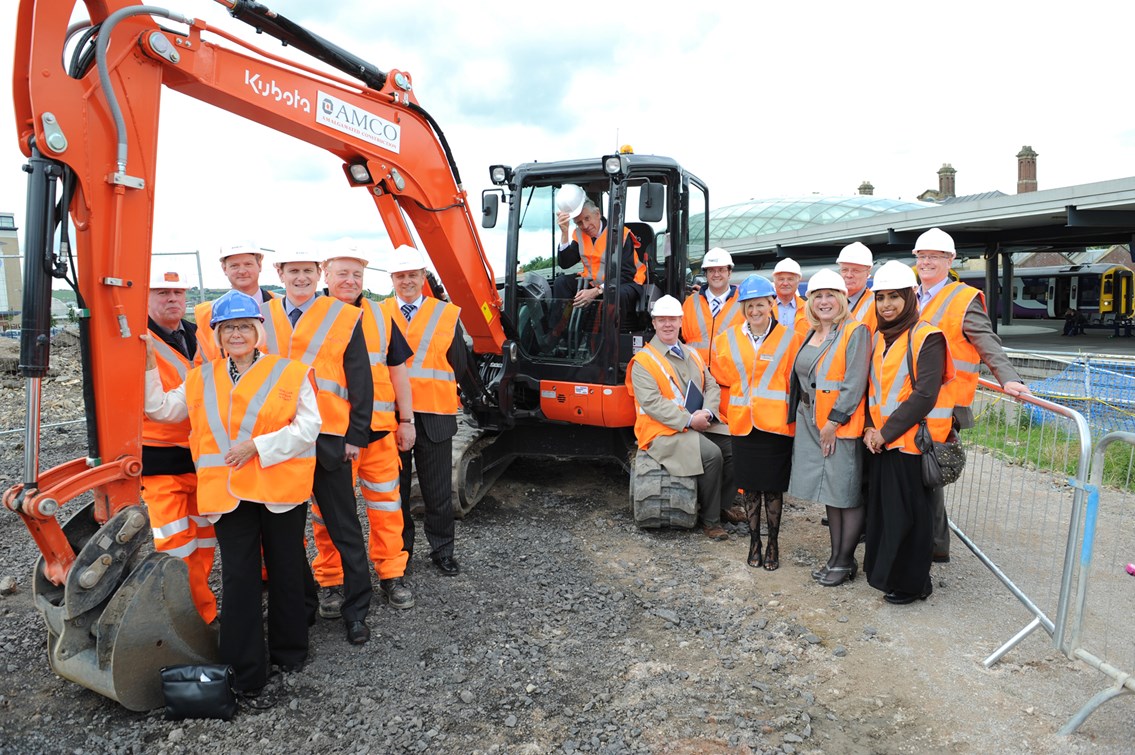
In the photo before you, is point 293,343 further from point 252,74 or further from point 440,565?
point 440,565

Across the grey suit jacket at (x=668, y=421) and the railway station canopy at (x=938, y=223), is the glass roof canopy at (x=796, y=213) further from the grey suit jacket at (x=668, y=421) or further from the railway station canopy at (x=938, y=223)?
the grey suit jacket at (x=668, y=421)

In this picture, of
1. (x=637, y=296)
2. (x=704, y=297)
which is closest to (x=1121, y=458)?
(x=704, y=297)

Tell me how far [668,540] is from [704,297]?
6.88ft

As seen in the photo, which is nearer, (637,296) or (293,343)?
(293,343)

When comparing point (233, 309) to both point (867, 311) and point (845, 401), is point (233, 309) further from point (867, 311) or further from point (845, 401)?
point (867, 311)

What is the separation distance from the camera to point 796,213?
31562 millimetres

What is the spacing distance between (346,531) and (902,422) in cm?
288

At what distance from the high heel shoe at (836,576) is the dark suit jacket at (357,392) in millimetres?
2734

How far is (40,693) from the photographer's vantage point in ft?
10.9

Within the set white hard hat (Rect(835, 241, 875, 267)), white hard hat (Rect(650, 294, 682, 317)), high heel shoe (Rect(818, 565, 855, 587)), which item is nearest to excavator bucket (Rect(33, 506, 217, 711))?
white hard hat (Rect(650, 294, 682, 317))

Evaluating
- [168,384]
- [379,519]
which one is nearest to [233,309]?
[168,384]

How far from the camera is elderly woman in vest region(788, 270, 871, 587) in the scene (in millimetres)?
4258

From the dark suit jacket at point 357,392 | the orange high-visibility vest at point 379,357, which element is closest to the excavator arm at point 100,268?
the dark suit jacket at point 357,392

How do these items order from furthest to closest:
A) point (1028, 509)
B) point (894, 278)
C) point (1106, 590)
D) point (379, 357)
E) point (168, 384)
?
point (1028, 509)
point (1106, 590)
point (379, 357)
point (894, 278)
point (168, 384)
